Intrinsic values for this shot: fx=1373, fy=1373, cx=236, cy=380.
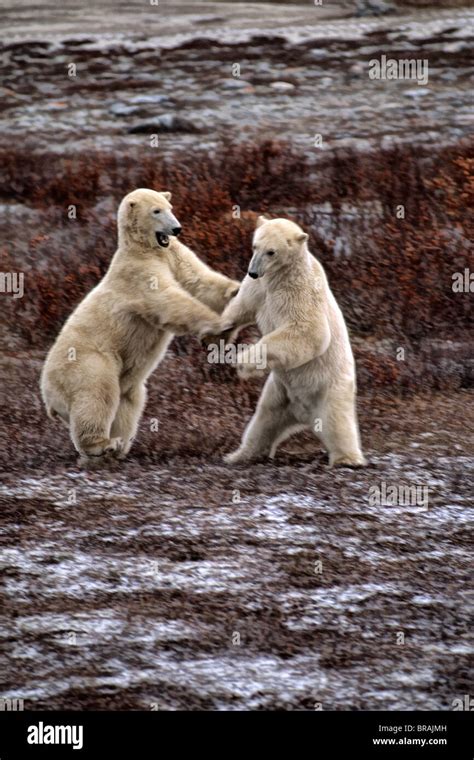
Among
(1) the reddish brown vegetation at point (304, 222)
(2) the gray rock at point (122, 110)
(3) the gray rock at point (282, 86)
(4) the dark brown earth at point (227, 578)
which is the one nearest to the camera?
(4) the dark brown earth at point (227, 578)

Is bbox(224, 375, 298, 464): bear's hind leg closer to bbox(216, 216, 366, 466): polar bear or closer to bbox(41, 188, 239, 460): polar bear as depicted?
bbox(216, 216, 366, 466): polar bear

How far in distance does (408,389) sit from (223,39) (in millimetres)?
→ 12062

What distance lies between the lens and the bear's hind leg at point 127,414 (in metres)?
6.55

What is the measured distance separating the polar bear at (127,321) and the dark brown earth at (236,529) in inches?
13.1

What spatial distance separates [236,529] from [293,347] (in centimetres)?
88

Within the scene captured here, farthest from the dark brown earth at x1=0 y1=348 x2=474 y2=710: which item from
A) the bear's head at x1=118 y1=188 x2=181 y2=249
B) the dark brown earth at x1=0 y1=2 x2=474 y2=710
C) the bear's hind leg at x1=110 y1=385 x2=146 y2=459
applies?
the bear's head at x1=118 y1=188 x2=181 y2=249

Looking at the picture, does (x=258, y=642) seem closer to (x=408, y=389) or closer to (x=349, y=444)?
(x=349, y=444)

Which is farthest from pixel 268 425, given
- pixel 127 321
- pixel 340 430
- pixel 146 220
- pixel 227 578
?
pixel 227 578

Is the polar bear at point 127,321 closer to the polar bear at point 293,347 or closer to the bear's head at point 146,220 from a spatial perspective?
the bear's head at point 146,220

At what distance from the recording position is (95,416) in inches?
246

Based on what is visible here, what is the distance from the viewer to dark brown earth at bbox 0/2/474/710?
449 cm

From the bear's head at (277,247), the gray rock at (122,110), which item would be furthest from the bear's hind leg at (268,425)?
the gray rock at (122,110)

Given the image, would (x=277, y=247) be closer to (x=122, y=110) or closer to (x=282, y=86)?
(x=122, y=110)

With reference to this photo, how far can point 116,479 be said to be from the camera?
629 cm
